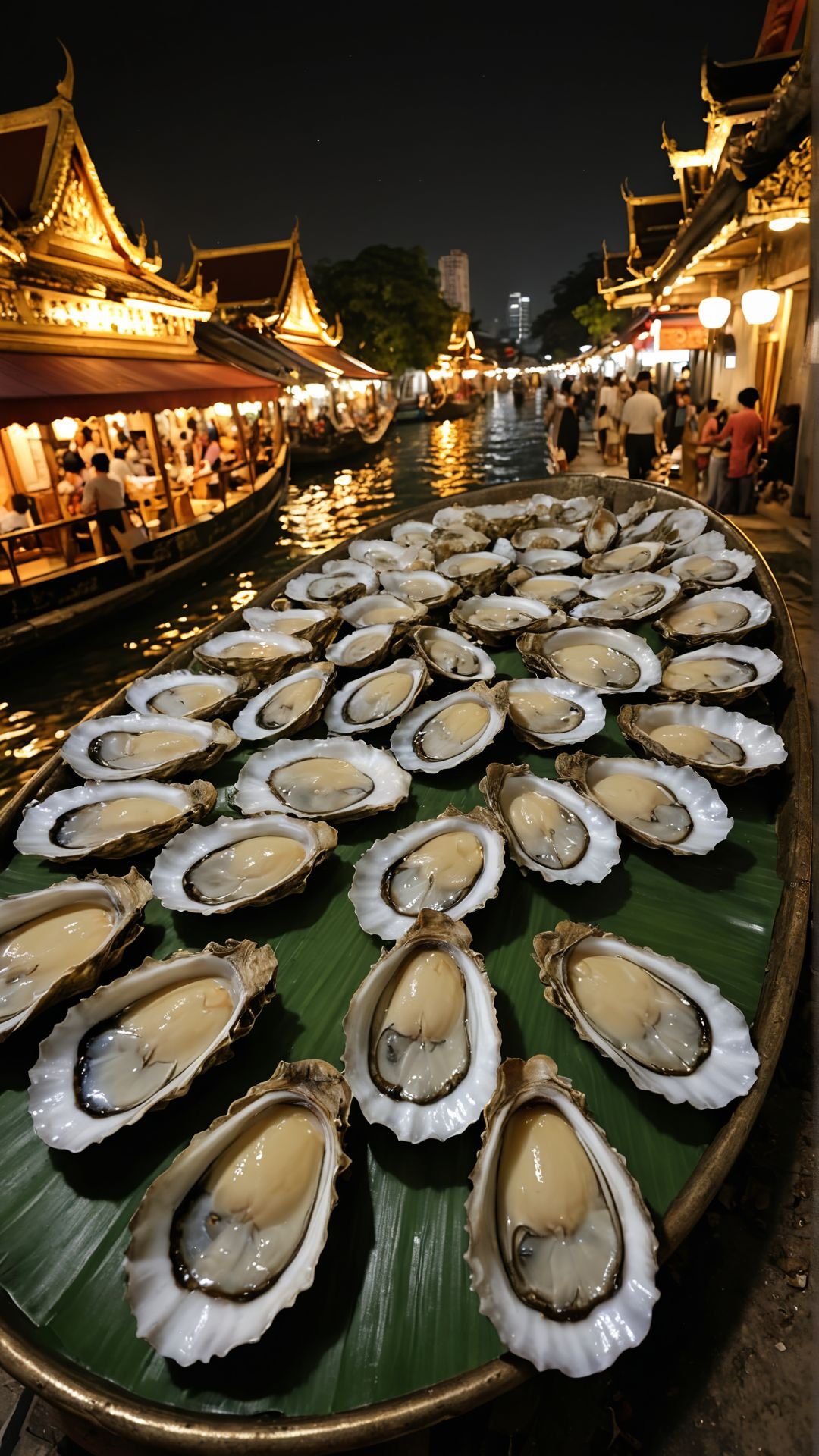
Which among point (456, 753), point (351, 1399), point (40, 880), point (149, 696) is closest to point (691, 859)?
point (456, 753)

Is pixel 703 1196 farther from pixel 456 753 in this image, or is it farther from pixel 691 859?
pixel 456 753

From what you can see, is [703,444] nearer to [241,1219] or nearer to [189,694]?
[189,694]

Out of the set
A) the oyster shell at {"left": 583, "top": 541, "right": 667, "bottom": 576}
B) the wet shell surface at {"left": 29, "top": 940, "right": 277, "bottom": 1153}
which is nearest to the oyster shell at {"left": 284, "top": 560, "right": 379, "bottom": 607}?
the oyster shell at {"left": 583, "top": 541, "right": 667, "bottom": 576}

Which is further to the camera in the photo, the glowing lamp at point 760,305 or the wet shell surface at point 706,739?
the glowing lamp at point 760,305

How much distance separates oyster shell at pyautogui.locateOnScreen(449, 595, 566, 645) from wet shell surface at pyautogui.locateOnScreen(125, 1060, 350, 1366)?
2.15 metres

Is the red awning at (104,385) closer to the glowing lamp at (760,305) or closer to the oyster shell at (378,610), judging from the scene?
the oyster shell at (378,610)

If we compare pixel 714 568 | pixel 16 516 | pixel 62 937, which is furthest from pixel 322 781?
pixel 16 516

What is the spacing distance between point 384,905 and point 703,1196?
2.99 ft

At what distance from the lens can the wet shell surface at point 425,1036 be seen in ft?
4.27

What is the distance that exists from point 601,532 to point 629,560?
20.4 inches

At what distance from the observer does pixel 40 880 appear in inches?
78.4

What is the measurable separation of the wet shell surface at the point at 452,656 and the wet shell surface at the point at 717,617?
0.81m

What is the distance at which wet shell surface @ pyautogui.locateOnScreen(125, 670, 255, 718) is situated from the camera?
2699 mm

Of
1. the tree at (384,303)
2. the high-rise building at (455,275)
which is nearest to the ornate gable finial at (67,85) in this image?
the tree at (384,303)
